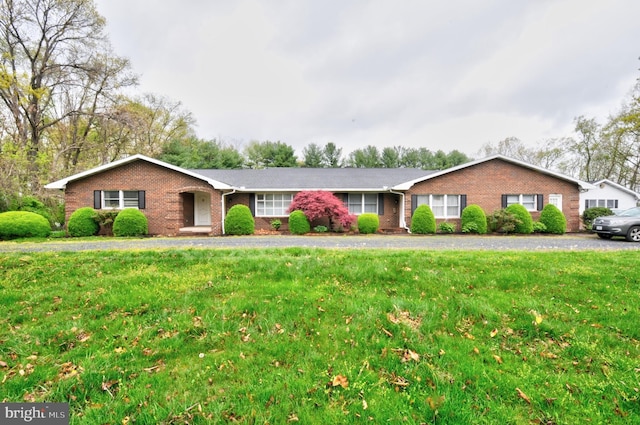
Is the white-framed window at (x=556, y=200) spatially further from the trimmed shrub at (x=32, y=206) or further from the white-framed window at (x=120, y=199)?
the trimmed shrub at (x=32, y=206)

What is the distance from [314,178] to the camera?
1816 cm

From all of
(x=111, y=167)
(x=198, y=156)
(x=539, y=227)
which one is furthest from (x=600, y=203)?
Answer: (x=198, y=156)

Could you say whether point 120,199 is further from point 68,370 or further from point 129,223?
point 68,370

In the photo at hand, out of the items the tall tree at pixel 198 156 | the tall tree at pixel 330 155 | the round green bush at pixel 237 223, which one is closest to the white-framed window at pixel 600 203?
the tall tree at pixel 330 155

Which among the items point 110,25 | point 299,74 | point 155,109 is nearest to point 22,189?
point 110,25

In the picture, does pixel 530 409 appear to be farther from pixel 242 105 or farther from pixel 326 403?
pixel 242 105

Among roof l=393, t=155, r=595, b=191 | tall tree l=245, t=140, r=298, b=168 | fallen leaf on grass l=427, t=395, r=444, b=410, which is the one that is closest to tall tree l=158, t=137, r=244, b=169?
tall tree l=245, t=140, r=298, b=168

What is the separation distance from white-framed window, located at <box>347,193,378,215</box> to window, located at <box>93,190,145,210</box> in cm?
1155

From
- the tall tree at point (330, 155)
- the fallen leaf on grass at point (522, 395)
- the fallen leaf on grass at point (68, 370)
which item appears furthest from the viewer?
the tall tree at point (330, 155)

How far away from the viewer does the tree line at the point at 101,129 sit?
18.7 m

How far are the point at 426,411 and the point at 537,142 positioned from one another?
44.3 metres

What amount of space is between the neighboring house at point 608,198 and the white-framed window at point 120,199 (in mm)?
30694

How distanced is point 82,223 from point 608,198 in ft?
114

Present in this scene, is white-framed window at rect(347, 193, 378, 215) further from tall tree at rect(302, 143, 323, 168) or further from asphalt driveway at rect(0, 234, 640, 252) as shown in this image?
tall tree at rect(302, 143, 323, 168)
